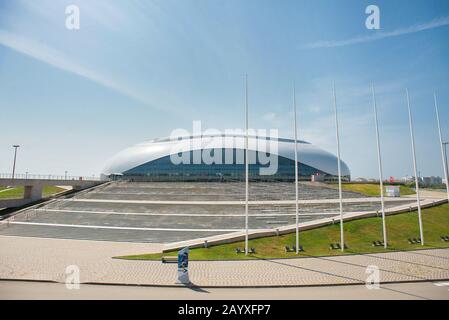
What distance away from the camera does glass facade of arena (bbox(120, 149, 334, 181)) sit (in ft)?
189

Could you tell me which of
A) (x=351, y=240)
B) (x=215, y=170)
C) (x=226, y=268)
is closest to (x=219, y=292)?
(x=226, y=268)

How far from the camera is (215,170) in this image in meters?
58.6

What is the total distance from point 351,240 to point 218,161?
142 feet

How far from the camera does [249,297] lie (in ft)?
28.0

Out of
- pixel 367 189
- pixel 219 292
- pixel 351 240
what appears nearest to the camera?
pixel 219 292

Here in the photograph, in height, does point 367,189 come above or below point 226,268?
above

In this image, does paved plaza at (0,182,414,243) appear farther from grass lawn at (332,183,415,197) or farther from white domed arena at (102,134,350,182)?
white domed arena at (102,134,350,182)

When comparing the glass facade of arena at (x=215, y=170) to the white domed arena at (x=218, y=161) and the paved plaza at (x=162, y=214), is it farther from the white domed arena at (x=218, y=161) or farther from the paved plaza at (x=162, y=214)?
the paved plaza at (x=162, y=214)

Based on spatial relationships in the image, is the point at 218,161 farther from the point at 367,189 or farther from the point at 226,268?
the point at 226,268

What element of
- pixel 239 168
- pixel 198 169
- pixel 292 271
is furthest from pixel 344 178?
pixel 292 271

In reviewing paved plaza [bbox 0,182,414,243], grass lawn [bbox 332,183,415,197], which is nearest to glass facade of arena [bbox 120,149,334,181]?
grass lawn [bbox 332,183,415,197]

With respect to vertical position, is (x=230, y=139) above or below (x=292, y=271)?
above
